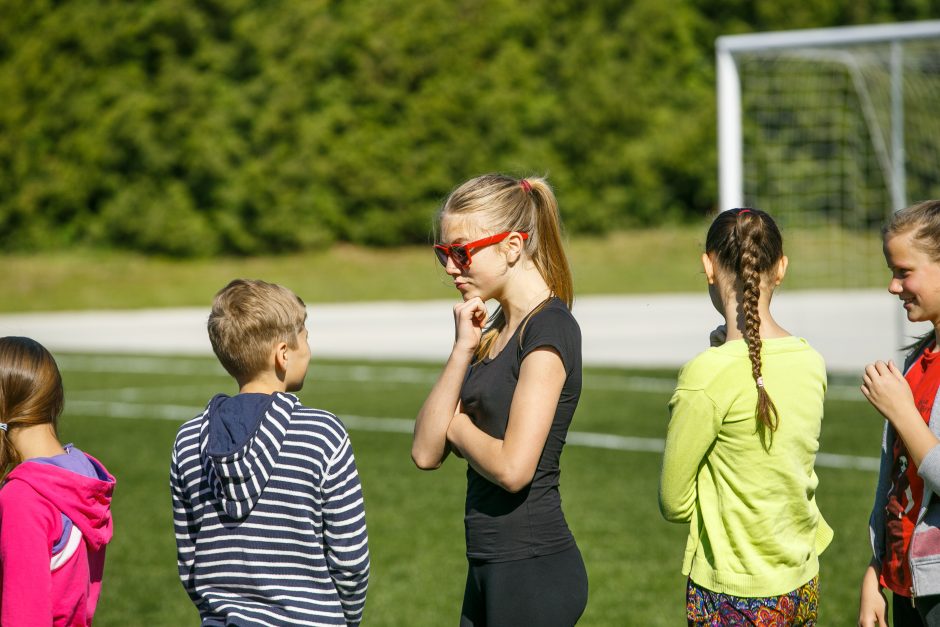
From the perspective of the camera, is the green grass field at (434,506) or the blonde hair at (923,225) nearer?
the blonde hair at (923,225)

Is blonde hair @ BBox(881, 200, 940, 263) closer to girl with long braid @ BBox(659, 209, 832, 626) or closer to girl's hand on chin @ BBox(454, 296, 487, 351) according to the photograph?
girl with long braid @ BBox(659, 209, 832, 626)

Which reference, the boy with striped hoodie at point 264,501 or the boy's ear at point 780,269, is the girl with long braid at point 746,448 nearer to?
the boy's ear at point 780,269

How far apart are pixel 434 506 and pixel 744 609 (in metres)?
5.28

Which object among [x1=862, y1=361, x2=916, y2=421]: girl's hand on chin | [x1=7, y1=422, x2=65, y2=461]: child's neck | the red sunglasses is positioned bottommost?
[x1=7, y1=422, x2=65, y2=461]: child's neck

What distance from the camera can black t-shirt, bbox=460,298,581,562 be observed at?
2.82 meters

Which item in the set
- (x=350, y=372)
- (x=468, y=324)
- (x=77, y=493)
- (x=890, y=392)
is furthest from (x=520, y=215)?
(x=350, y=372)

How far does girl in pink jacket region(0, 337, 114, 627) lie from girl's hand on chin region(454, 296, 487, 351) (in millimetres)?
998

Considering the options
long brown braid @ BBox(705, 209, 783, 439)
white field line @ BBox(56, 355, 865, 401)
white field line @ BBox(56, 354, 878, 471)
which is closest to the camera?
long brown braid @ BBox(705, 209, 783, 439)

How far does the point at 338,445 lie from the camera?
277 centimetres

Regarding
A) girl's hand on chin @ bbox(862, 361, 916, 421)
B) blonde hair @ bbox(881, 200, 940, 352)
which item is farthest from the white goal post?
girl's hand on chin @ bbox(862, 361, 916, 421)

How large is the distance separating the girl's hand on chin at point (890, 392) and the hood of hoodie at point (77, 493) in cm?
193

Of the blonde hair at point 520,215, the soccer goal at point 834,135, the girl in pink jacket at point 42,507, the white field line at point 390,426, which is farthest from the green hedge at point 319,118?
the girl in pink jacket at point 42,507

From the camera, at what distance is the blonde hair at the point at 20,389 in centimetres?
286

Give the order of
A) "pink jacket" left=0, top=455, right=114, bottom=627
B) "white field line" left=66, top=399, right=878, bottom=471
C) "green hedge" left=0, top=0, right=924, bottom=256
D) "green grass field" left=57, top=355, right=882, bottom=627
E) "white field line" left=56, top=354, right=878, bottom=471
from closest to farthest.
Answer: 1. "pink jacket" left=0, top=455, right=114, bottom=627
2. "green grass field" left=57, top=355, right=882, bottom=627
3. "white field line" left=66, top=399, right=878, bottom=471
4. "white field line" left=56, top=354, right=878, bottom=471
5. "green hedge" left=0, top=0, right=924, bottom=256
